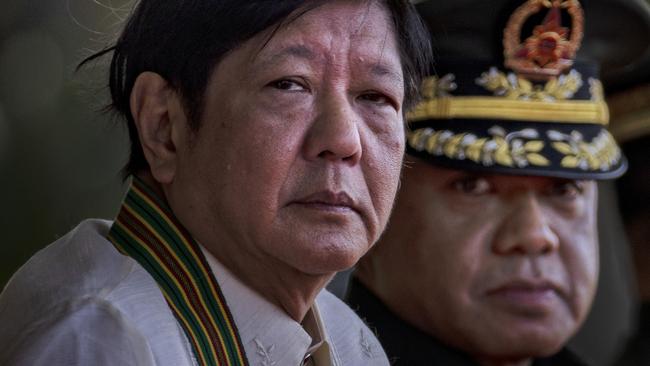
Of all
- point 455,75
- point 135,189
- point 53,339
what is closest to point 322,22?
point 135,189

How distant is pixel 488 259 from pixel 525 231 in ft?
0.32

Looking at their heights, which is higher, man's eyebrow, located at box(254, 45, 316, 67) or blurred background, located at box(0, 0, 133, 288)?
man's eyebrow, located at box(254, 45, 316, 67)

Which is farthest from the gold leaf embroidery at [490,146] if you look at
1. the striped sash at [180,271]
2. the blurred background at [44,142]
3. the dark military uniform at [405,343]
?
the blurred background at [44,142]

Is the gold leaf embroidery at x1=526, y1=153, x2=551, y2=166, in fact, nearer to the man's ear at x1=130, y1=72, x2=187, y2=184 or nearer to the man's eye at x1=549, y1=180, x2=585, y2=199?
the man's eye at x1=549, y1=180, x2=585, y2=199

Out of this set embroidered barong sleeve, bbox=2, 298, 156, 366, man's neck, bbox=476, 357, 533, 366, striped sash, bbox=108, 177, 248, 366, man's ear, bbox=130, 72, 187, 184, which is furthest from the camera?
man's neck, bbox=476, 357, 533, 366

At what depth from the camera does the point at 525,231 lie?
275 cm

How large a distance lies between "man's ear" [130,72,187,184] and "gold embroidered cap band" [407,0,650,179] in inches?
32.0

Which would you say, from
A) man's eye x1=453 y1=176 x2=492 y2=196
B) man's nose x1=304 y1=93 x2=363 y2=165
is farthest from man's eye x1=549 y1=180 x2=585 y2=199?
man's nose x1=304 y1=93 x2=363 y2=165

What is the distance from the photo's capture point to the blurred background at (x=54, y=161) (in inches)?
150

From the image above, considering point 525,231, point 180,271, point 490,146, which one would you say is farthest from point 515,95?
point 180,271

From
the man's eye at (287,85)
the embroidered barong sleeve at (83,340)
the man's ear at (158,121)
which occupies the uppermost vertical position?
the man's eye at (287,85)

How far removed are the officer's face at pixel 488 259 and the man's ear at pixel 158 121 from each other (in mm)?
807

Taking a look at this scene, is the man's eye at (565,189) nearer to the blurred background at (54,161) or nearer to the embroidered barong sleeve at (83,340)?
the blurred background at (54,161)

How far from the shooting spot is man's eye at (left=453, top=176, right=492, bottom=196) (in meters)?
2.78
